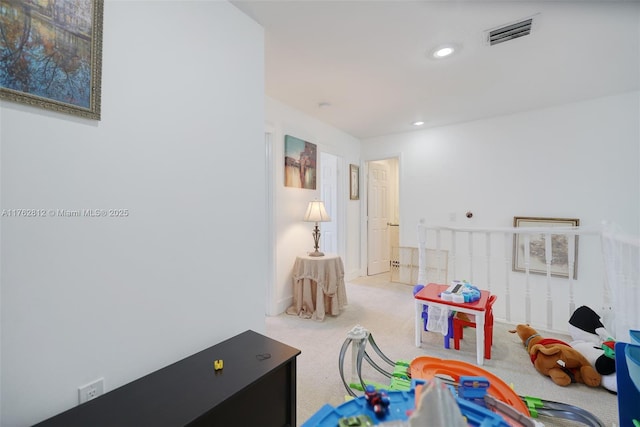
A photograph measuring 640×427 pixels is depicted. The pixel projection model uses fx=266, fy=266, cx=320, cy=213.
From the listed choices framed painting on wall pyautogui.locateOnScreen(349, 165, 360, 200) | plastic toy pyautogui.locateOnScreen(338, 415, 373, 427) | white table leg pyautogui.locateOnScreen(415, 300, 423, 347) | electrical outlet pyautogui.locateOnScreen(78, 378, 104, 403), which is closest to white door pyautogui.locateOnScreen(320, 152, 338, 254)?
framed painting on wall pyautogui.locateOnScreen(349, 165, 360, 200)

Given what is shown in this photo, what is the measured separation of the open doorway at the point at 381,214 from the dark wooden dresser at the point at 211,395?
3445 millimetres

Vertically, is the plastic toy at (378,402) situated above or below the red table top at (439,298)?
above

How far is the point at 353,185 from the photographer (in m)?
4.47

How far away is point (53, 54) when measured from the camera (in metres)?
0.98

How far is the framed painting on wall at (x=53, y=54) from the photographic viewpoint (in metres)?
0.90

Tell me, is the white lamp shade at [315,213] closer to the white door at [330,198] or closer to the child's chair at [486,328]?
the white door at [330,198]

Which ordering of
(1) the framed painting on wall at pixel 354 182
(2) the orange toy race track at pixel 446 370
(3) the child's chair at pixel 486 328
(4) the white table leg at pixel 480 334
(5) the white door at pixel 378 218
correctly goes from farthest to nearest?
(5) the white door at pixel 378 218 → (1) the framed painting on wall at pixel 354 182 → (3) the child's chair at pixel 486 328 → (4) the white table leg at pixel 480 334 → (2) the orange toy race track at pixel 446 370

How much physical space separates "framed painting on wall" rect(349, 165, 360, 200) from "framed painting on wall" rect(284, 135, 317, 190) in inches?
40.4

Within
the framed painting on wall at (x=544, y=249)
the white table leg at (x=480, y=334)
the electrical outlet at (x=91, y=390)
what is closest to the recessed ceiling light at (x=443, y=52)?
the white table leg at (x=480, y=334)

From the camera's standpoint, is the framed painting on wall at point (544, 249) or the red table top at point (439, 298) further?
the framed painting on wall at point (544, 249)

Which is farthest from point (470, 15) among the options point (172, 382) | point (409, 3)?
point (172, 382)

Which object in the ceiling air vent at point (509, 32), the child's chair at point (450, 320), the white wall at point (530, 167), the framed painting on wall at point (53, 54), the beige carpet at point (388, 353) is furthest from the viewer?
the white wall at point (530, 167)

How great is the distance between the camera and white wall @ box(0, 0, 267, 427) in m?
0.93

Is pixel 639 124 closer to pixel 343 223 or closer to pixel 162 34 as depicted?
pixel 343 223
